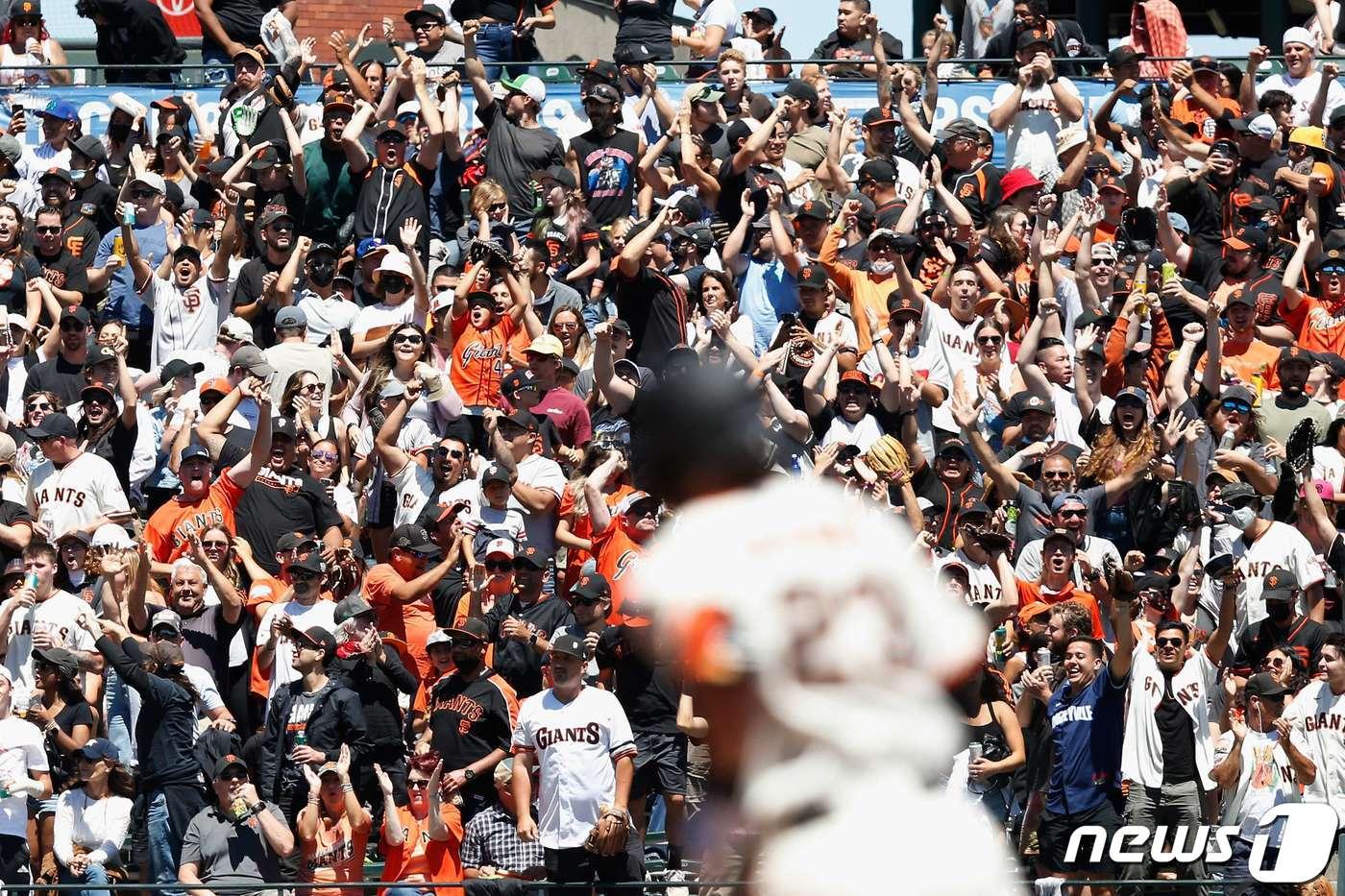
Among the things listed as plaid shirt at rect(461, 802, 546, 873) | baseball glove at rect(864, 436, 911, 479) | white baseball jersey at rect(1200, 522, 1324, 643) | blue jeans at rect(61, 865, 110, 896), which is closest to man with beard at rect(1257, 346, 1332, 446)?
white baseball jersey at rect(1200, 522, 1324, 643)

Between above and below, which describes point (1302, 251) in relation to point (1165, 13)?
below

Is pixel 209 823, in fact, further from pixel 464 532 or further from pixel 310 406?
pixel 310 406

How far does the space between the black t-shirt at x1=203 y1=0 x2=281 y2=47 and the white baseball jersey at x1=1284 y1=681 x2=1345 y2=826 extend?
36.7 feet

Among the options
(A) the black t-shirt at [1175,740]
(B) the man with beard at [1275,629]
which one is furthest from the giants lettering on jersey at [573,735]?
(B) the man with beard at [1275,629]

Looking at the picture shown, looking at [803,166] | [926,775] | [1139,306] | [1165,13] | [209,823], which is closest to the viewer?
[926,775]

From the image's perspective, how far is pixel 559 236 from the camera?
1598cm

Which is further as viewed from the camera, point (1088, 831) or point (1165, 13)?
point (1165, 13)

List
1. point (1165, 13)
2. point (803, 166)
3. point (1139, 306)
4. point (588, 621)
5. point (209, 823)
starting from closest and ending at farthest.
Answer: point (209, 823) → point (588, 621) → point (1139, 306) → point (803, 166) → point (1165, 13)

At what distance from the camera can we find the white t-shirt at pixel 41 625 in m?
12.8

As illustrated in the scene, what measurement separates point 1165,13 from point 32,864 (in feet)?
43.2

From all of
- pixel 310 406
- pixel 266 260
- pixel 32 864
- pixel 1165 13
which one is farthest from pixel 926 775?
pixel 1165 13

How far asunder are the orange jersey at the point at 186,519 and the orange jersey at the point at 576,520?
196cm

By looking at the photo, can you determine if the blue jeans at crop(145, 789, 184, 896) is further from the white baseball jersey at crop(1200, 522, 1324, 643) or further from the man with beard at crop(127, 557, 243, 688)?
the white baseball jersey at crop(1200, 522, 1324, 643)

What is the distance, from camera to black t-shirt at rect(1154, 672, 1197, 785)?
1206cm
